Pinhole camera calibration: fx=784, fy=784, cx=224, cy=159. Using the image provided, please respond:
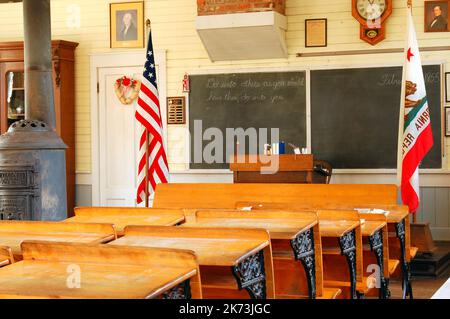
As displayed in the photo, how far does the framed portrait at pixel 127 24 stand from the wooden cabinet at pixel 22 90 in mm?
581

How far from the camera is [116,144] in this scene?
10.4 metres

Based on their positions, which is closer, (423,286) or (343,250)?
(343,250)

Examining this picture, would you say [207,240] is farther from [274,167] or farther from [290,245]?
[274,167]

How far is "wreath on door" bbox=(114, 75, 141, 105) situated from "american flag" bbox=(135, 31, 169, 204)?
2.18 m

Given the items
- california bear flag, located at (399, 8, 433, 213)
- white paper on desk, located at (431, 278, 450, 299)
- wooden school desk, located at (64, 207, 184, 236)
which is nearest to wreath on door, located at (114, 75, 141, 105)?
california bear flag, located at (399, 8, 433, 213)

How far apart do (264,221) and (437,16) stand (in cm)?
569

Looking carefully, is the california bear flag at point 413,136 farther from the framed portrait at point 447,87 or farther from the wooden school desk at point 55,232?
the wooden school desk at point 55,232

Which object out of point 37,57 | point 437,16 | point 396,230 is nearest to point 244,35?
point 437,16

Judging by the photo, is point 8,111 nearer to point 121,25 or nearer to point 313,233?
point 121,25

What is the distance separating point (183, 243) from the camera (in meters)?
3.29

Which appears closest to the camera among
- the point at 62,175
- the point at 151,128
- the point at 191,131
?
the point at 62,175
